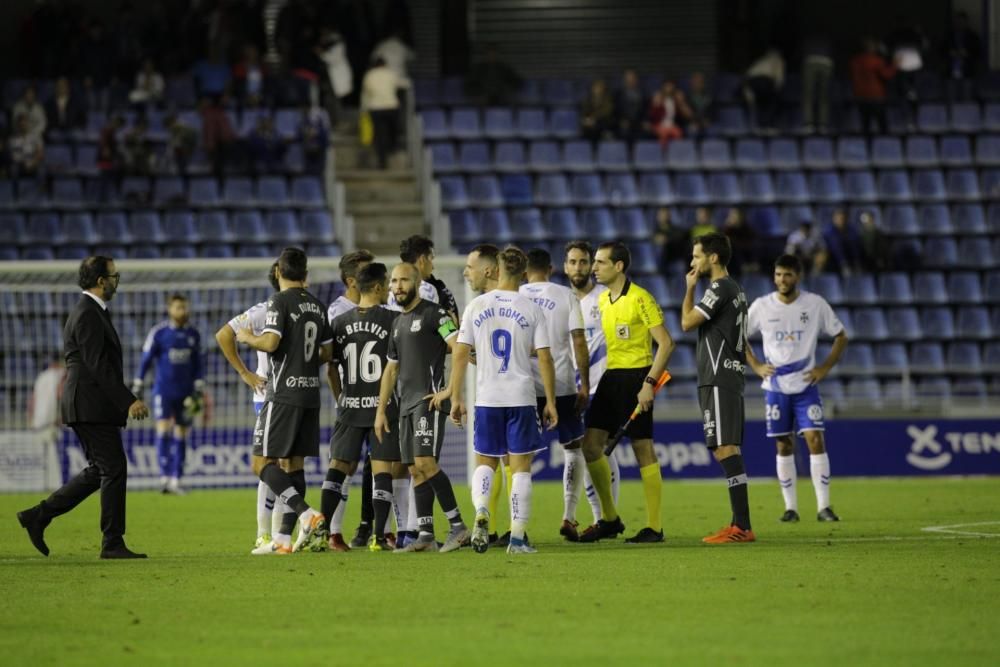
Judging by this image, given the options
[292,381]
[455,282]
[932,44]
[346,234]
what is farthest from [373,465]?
[932,44]

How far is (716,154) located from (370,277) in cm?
1680

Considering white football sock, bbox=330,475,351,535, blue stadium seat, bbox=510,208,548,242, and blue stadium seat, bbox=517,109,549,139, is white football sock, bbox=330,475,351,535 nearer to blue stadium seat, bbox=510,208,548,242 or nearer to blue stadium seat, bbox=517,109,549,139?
blue stadium seat, bbox=510,208,548,242

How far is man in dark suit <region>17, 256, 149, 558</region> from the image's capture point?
433 inches

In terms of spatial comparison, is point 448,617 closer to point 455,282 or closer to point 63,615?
point 63,615

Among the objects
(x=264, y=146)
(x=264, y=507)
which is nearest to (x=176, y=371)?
(x=264, y=146)

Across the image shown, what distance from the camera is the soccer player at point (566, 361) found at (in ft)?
37.7

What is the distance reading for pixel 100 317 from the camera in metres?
11.0

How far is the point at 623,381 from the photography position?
1197cm

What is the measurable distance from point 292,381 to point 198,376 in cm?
845

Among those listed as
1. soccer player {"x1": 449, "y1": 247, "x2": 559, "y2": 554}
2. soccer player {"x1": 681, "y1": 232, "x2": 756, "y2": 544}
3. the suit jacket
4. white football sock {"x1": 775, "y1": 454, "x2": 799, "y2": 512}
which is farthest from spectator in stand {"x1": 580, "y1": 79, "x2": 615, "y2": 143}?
the suit jacket

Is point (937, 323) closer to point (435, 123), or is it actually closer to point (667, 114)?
point (667, 114)

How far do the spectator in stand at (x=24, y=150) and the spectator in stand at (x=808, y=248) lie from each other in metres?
12.3

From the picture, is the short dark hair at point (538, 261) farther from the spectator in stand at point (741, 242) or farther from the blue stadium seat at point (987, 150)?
the blue stadium seat at point (987, 150)

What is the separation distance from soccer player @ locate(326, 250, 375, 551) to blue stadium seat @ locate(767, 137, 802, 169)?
1643 centimetres
